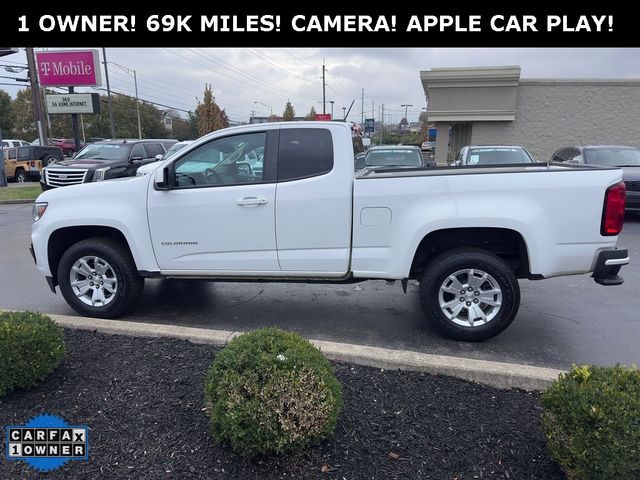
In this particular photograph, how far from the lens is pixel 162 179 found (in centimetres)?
438

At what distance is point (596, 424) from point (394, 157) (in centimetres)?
1173

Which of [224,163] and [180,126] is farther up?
[180,126]

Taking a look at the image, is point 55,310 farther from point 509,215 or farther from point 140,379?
point 509,215

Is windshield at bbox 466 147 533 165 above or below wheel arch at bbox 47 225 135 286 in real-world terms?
above

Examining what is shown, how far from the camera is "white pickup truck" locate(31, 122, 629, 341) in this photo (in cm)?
386

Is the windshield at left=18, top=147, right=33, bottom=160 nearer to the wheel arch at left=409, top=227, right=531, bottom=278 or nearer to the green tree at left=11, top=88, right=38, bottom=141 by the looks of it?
the wheel arch at left=409, top=227, right=531, bottom=278

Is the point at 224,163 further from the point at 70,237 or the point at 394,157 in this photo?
the point at 394,157

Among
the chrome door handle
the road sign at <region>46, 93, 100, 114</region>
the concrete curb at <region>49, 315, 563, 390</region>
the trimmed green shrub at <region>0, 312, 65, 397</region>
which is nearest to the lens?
the trimmed green shrub at <region>0, 312, 65, 397</region>

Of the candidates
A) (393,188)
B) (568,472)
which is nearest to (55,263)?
(393,188)

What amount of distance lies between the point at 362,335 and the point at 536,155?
751 inches

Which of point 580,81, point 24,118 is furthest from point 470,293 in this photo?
point 24,118

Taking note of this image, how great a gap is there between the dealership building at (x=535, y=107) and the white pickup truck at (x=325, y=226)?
17.4m

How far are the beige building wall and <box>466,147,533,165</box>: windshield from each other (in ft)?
31.3

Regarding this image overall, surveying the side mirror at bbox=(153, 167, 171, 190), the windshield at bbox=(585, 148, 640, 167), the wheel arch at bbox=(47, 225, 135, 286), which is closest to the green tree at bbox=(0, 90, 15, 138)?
the wheel arch at bbox=(47, 225, 135, 286)
